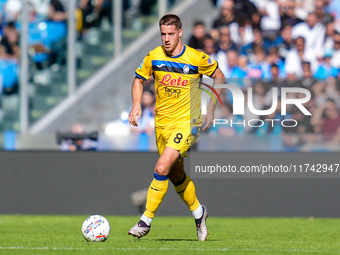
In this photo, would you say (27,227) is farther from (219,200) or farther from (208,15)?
(208,15)

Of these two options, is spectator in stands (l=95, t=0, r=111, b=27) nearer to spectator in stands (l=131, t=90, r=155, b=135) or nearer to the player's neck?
spectator in stands (l=131, t=90, r=155, b=135)

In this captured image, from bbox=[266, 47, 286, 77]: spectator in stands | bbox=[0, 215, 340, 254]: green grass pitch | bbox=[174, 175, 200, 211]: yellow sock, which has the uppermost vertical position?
bbox=[266, 47, 286, 77]: spectator in stands

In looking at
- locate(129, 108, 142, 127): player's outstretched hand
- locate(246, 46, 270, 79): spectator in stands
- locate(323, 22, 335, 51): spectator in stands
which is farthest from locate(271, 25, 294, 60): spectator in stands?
locate(129, 108, 142, 127): player's outstretched hand

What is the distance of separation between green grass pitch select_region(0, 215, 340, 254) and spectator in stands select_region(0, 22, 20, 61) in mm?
3666

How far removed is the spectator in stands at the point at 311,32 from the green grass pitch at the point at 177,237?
13.0ft

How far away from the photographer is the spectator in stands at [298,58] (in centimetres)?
1326

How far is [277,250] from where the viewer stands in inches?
260

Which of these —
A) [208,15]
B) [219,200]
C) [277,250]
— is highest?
[208,15]

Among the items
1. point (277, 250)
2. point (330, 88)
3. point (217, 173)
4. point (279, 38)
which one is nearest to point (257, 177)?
point (217, 173)

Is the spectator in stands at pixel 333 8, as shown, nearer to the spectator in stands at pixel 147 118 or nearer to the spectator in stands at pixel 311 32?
the spectator in stands at pixel 311 32

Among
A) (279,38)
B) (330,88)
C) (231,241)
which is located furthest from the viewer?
(279,38)

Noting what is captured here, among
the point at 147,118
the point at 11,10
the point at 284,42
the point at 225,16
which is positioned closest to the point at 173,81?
the point at 147,118

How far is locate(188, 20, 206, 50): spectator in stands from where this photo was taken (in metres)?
14.0

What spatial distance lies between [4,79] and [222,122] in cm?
431
